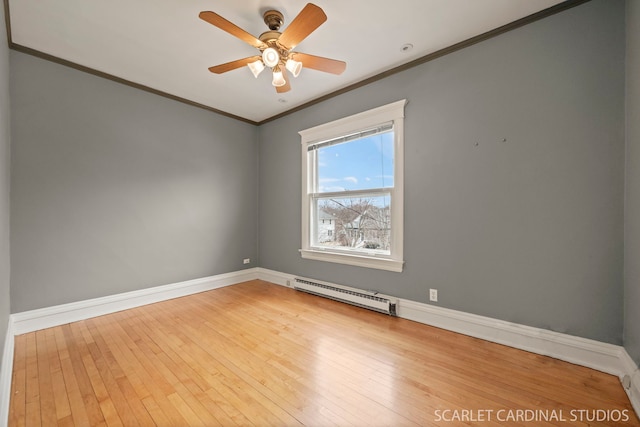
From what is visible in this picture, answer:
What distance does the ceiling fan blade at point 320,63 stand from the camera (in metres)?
2.17

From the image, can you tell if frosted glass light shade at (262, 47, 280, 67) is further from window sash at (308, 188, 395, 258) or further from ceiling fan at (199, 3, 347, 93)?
window sash at (308, 188, 395, 258)

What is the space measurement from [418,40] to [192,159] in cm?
325

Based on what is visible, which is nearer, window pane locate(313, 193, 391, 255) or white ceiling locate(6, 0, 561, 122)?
white ceiling locate(6, 0, 561, 122)

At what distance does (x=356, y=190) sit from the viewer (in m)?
3.36

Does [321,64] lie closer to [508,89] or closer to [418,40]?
[418,40]

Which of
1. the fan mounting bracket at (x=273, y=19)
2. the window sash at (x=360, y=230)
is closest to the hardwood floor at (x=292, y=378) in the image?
the window sash at (x=360, y=230)

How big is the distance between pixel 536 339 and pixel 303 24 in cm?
305

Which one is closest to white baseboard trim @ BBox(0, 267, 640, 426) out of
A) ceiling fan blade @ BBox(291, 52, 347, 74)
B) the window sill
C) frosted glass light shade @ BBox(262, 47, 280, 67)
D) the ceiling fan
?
the window sill

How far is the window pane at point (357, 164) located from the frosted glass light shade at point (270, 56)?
1.48 m

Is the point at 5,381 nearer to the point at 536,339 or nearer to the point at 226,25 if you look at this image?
the point at 226,25

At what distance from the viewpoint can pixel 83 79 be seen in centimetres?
287

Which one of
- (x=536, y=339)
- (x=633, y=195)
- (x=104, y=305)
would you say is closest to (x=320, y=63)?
(x=633, y=195)

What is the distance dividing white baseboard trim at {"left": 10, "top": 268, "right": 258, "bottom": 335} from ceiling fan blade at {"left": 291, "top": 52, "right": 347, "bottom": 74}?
3251 millimetres

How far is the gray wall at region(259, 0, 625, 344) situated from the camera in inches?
74.2
